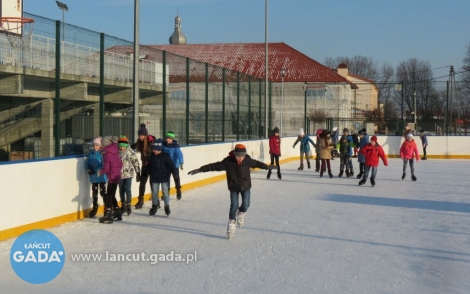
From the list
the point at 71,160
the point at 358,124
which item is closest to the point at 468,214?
the point at 71,160

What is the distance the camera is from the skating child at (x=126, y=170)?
→ 10883 mm

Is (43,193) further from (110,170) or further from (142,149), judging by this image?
(142,149)

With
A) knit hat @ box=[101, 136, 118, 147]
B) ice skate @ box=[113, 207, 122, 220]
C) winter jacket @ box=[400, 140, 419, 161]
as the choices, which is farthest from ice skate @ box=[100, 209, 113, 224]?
winter jacket @ box=[400, 140, 419, 161]

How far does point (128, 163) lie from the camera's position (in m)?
11.0

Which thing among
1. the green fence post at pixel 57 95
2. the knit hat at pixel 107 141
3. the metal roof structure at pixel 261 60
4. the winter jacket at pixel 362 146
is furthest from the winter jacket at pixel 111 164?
the metal roof structure at pixel 261 60

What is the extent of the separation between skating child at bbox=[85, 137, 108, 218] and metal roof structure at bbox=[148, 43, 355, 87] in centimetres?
4390

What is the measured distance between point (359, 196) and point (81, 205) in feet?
22.1

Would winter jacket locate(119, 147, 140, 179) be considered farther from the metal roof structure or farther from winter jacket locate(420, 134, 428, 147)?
the metal roof structure

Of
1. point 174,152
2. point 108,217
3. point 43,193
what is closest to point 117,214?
point 108,217

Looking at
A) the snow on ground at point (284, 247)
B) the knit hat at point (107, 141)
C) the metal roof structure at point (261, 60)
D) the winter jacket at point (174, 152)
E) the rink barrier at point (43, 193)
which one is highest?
the metal roof structure at point (261, 60)

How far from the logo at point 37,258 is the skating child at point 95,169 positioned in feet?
6.77

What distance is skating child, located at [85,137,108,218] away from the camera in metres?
10.6

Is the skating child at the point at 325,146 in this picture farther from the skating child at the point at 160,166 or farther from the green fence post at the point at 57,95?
the green fence post at the point at 57,95

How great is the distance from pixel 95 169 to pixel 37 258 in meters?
3.48
